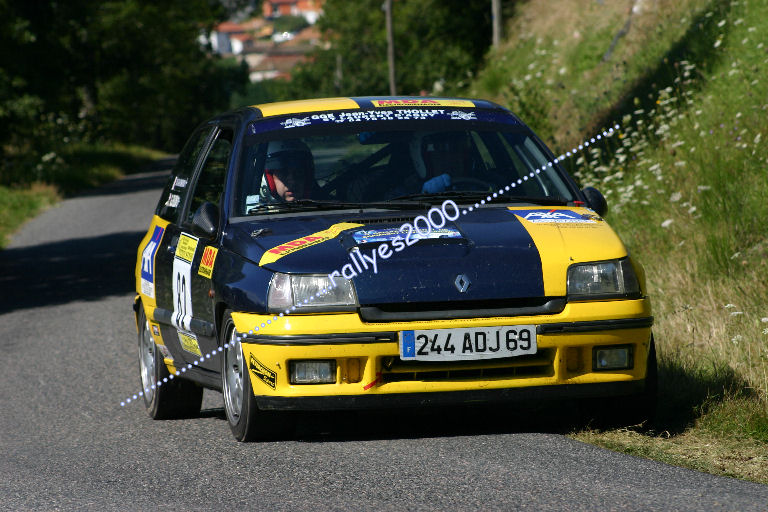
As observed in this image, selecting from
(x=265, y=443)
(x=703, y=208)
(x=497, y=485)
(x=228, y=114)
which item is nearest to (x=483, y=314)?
(x=497, y=485)

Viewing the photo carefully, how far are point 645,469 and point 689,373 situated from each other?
76.5 inches

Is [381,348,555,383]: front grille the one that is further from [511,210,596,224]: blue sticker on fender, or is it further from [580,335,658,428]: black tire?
[511,210,596,224]: blue sticker on fender

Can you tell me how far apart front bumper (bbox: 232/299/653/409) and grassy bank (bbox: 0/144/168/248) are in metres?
15.6

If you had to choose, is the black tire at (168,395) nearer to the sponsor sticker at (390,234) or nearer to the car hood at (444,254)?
the car hood at (444,254)

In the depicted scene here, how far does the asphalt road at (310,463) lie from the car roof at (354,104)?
1.64 metres

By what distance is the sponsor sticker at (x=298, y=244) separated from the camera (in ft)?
18.8

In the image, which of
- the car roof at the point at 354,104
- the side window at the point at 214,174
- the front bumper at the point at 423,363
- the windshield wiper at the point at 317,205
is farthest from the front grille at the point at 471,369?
the car roof at the point at 354,104

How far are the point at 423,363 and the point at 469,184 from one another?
138 cm

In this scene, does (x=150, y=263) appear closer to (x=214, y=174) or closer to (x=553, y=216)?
(x=214, y=174)

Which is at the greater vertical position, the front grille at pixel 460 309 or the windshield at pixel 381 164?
the windshield at pixel 381 164

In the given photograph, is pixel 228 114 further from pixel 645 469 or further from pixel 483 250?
pixel 645 469

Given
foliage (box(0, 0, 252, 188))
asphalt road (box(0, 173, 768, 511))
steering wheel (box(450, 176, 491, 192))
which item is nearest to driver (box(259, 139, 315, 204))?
steering wheel (box(450, 176, 491, 192))

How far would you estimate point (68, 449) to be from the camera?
6406mm

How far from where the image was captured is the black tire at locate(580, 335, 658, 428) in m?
5.95
